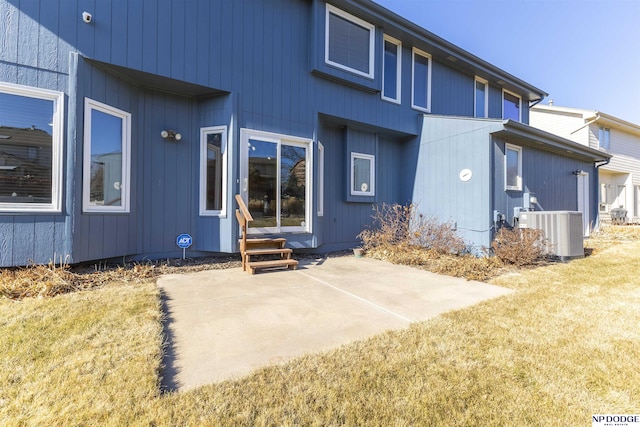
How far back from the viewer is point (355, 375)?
2070 millimetres

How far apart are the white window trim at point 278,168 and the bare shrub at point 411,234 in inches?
67.2

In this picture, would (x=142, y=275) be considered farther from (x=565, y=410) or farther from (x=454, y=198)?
(x=454, y=198)

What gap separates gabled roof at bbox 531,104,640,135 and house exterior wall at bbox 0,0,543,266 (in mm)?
11723

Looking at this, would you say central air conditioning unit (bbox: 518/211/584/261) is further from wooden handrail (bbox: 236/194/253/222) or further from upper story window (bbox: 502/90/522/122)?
wooden handrail (bbox: 236/194/253/222)

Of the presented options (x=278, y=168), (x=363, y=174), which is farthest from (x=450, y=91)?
(x=278, y=168)

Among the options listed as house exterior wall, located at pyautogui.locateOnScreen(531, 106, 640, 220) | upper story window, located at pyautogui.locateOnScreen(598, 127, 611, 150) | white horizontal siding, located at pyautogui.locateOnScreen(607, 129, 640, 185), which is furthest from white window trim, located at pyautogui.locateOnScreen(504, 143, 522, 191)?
white horizontal siding, located at pyautogui.locateOnScreen(607, 129, 640, 185)

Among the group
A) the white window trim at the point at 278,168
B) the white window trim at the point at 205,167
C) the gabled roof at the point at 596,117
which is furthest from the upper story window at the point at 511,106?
the white window trim at the point at 205,167

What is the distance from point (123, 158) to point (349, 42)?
18.2ft

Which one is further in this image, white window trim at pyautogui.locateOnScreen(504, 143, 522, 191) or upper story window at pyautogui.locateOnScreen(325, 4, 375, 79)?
white window trim at pyautogui.locateOnScreen(504, 143, 522, 191)

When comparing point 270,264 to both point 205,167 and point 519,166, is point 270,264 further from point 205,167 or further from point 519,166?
point 519,166

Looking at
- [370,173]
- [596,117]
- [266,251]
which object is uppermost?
[596,117]

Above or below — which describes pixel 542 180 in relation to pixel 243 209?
above

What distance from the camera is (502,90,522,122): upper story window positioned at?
1095 cm

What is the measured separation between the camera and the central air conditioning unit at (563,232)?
642 cm
